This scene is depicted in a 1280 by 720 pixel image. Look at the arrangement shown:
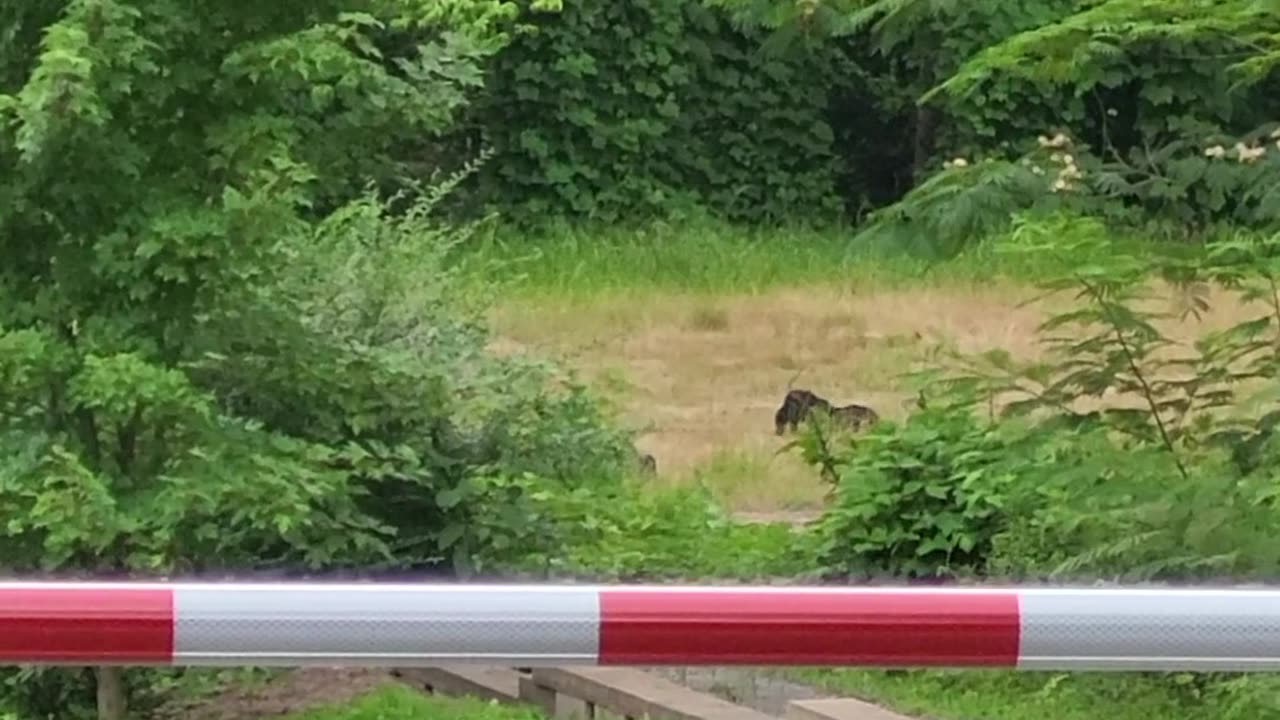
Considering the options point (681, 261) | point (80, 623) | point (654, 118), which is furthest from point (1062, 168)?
point (654, 118)

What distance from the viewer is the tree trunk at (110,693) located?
210 inches

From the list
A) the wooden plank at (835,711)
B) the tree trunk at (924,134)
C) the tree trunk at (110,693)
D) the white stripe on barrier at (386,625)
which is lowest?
the tree trunk at (110,693)

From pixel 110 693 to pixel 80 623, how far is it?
10.4 feet

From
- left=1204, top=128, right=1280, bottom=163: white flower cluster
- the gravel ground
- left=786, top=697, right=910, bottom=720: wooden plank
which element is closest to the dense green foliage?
left=1204, top=128, right=1280, bottom=163: white flower cluster

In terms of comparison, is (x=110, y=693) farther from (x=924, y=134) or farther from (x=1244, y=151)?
(x=924, y=134)

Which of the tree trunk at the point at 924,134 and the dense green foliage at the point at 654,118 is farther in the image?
the tree trunk at the point at 924,134

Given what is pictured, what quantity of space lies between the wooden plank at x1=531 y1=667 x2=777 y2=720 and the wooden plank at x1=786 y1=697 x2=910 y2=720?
0.08 meters

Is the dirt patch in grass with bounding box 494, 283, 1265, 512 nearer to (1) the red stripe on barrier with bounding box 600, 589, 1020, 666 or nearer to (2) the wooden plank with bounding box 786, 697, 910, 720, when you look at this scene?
(2) the wooden plank with bounding box 786, 697, 910, 720

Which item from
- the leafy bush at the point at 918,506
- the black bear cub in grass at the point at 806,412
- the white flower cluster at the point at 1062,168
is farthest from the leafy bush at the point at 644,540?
the white flower cluster at the point at 1062,168

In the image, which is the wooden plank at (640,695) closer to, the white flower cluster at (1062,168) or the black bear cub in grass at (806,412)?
the white flower cluster at (1062,168)

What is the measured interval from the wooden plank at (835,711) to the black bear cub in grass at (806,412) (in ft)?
14.0

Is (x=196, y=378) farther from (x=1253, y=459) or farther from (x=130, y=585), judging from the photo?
(x=130, y=585)

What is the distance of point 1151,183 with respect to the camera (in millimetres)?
5934

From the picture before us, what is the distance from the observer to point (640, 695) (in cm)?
529
